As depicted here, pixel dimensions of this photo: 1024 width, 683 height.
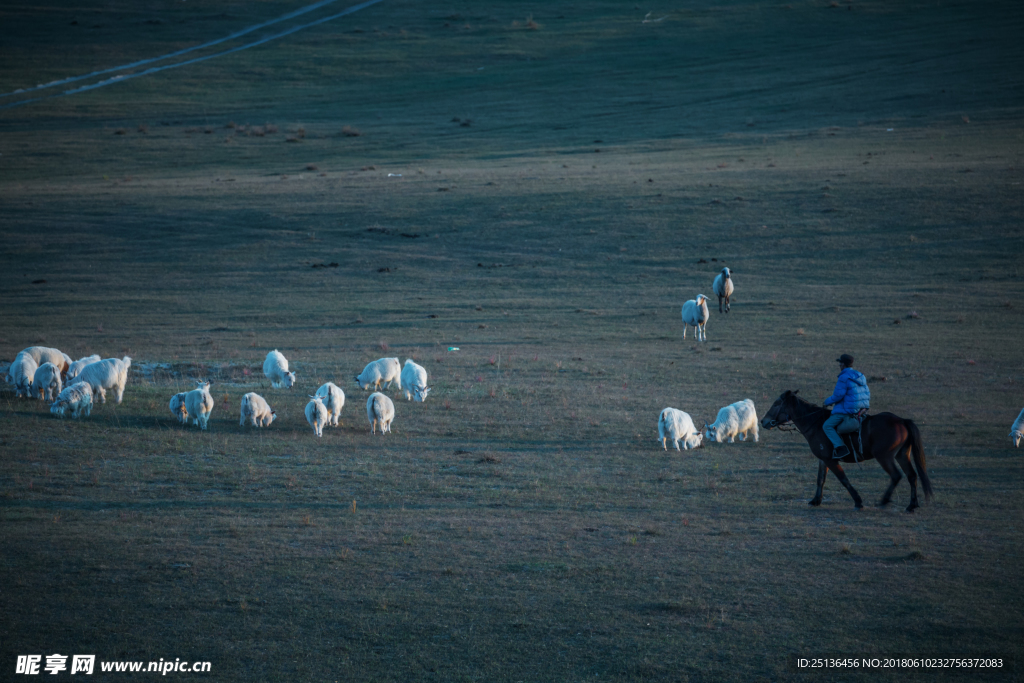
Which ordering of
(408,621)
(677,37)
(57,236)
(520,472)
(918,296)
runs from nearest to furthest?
(408,621) < (520,472) < (918,296) < (57,236) < (677,37)

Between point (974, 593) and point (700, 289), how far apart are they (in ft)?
80.9

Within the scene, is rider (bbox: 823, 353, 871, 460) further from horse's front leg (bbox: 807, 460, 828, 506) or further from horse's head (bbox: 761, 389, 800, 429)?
horse's head (bbox: 761, 389, 800, 429)

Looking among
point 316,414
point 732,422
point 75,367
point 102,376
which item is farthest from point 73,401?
point 732,422

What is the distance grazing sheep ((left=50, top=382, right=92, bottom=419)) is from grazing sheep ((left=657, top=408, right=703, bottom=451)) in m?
11.5

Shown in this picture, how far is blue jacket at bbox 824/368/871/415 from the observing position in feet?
39.7

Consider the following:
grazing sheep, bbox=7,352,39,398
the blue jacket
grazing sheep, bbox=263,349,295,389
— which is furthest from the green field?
the blue jacket

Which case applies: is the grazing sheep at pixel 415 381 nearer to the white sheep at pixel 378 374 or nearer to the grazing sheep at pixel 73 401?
the white sheep at pixel 378 374

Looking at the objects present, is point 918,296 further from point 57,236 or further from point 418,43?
point 418,43

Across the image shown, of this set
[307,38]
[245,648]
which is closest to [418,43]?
[307,38]

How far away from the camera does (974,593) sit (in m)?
9.24

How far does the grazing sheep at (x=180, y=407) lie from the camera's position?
1708 cm

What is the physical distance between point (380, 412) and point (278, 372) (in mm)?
5089

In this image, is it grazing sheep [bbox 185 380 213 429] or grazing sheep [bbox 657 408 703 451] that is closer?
grazing sheep [bbox 657 408 703 451]

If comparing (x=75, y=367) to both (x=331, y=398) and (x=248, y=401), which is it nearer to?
(x=248, y=401)
